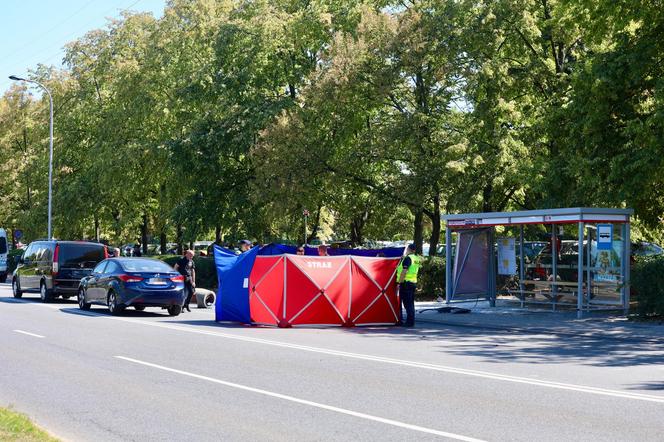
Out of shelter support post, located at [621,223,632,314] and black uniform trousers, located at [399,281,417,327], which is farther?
shelter support post, located at [621,223,632,314]

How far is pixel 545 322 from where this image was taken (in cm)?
2006

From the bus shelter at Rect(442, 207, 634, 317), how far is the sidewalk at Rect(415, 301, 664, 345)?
0.40 metres

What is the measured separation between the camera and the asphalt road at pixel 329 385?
26.1 feet

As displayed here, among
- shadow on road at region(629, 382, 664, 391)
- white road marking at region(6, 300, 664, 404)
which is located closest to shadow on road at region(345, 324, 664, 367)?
white road marking at region(6, 300, 664, 404)

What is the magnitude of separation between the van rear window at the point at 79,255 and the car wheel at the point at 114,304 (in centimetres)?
478

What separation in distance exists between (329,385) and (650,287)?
11376 mm

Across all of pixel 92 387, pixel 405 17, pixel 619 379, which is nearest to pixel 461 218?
pixel 405 17

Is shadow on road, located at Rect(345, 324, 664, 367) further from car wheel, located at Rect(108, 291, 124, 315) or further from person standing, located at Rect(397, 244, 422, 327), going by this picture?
car wheel, located at Rect(108, 291, 124, 315)

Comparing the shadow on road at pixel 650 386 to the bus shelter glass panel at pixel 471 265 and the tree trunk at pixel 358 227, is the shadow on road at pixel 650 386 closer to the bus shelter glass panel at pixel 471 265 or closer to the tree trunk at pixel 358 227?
the bus shelter glass panel at pixel 471 265

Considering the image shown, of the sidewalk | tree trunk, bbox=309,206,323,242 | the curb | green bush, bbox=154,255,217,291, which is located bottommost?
the curb

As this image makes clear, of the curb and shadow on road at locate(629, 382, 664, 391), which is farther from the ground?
the curb

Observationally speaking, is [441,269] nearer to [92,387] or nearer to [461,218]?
[461,218]

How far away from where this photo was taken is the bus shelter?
2077 cm

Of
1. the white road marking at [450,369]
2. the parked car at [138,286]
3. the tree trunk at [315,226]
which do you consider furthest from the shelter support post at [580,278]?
the tree trunk at [315,226]
